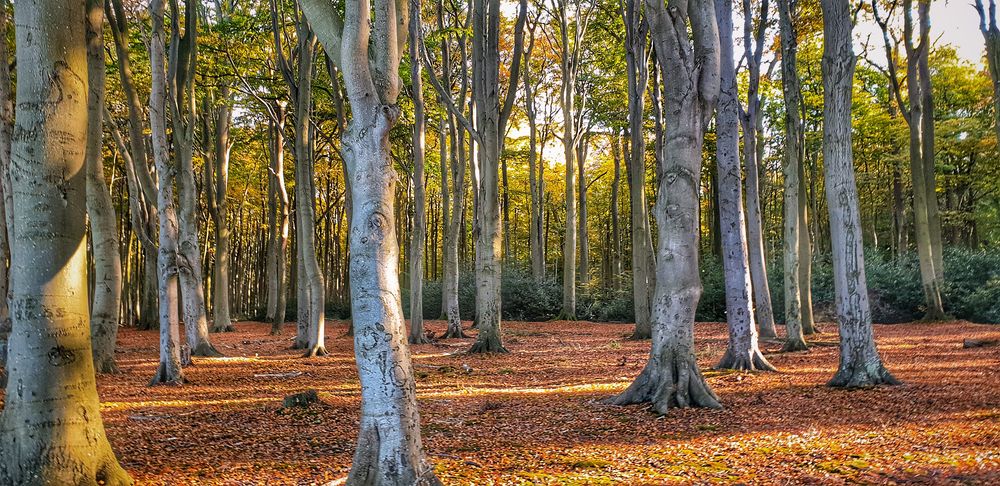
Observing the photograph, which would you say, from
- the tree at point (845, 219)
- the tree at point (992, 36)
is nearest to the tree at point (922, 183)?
the tree at point (992, 36)

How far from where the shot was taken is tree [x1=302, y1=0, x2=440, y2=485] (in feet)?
11.3

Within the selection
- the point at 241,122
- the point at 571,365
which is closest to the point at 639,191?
the point at 571,365

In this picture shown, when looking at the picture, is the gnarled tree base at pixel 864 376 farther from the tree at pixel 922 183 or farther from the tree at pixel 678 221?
the tree at pixel 922 183

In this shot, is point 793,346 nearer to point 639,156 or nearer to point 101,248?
point 639,156

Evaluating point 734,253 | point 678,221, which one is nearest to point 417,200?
point 734,253

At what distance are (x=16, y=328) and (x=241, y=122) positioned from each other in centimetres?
1990

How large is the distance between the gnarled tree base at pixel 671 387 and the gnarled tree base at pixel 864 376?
2.01 meters

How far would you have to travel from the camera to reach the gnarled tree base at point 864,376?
7367 mm

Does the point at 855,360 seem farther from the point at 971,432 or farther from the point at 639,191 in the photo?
the point at 639,191

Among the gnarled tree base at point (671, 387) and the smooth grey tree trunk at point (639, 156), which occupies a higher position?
the smooth grey tree trunk at point (639, 156)

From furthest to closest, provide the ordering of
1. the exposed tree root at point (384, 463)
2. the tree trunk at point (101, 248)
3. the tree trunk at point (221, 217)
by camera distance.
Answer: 1. the tree trunk at point (221, 217)
2. the tree trunk at point (101, 248)
3. the exposed tree root at point (384, 463)

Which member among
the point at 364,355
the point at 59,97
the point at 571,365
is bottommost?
the point at 571,365

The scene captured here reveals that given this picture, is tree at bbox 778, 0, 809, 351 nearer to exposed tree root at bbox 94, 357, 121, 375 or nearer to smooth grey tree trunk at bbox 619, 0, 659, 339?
smooth grey tree trunk at bbox 619, 0, 659, 339

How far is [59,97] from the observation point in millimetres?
3695
